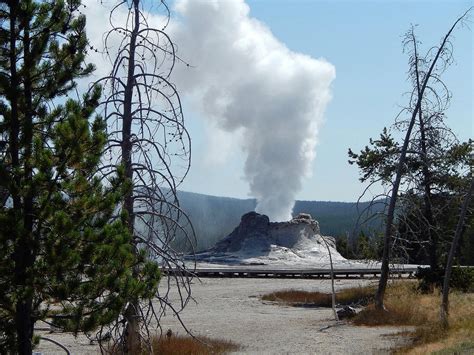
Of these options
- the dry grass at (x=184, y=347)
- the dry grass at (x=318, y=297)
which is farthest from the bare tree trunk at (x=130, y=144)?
Answer: the dry grass at (x=318, y=297)

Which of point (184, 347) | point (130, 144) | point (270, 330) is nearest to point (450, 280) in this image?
point (270, 330)

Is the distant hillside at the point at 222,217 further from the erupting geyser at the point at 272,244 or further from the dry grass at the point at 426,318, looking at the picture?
the dry grass at the point at 426,318

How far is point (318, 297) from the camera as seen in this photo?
31359 mm

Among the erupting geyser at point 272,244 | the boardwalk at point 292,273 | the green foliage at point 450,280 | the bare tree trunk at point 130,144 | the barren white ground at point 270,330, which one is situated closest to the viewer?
the bare tree trunk at point 130,144

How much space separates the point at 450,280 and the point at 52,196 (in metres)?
21.7

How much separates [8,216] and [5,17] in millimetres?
2499

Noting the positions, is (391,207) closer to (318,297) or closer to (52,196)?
(318,297)

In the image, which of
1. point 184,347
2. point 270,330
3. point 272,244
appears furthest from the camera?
point 272,244

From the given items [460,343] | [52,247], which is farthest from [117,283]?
[460,343]

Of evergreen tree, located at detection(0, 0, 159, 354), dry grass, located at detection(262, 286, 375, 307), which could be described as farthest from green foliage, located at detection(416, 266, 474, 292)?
evergreen tree, located at detection(0, 0, 159, 354)

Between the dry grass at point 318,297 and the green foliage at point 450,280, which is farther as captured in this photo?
the dry grass at point 318,297

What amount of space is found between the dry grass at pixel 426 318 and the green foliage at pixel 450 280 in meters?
0.52

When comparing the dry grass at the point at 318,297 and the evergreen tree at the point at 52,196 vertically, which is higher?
the evergreen tree at the point at 52,196

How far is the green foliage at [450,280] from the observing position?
→ 2716 cm
